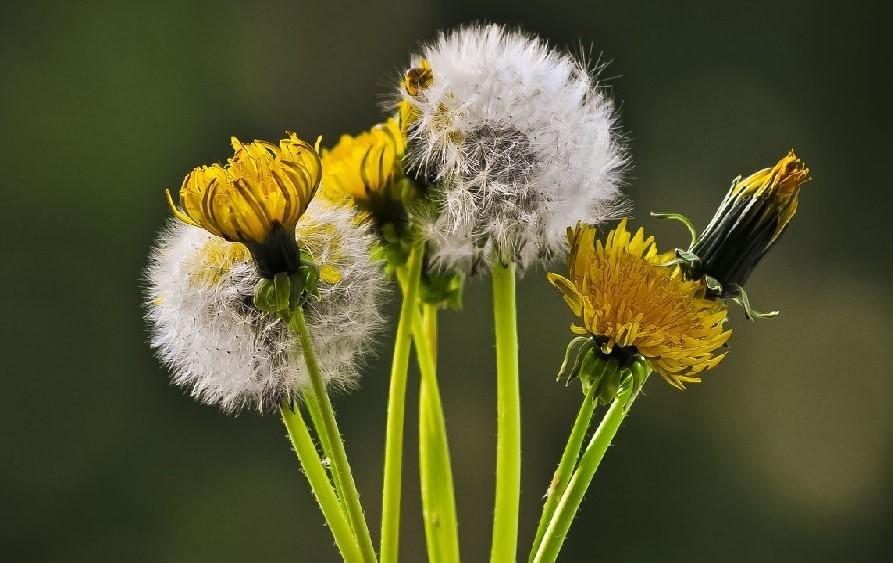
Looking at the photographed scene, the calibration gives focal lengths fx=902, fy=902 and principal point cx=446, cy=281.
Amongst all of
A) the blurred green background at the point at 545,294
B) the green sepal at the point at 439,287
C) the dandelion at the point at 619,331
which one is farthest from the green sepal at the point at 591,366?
the blurred green background at the point at 545,294

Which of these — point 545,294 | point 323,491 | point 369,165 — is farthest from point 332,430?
Result: point 545,294

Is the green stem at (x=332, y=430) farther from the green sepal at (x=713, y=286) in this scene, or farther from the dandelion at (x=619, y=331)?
the green sepal at (x=713, y=286)

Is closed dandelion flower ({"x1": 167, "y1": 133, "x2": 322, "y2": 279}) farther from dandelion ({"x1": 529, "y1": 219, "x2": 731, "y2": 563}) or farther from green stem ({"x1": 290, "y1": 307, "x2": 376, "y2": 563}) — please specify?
dandelion ({"x1": 529, "y1": 219, "x2": 731, "y2": 563})

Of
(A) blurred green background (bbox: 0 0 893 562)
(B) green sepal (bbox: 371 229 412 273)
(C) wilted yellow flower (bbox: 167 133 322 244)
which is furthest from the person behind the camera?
(A) blurred green background (bbox: 0 0 893 562)

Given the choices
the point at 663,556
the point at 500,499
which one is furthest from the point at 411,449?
the point at 500,499

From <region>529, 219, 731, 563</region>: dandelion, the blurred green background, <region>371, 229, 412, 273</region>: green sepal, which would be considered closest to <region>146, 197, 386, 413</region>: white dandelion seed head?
<region>371, 229, 412, 273</region>: green sepal
